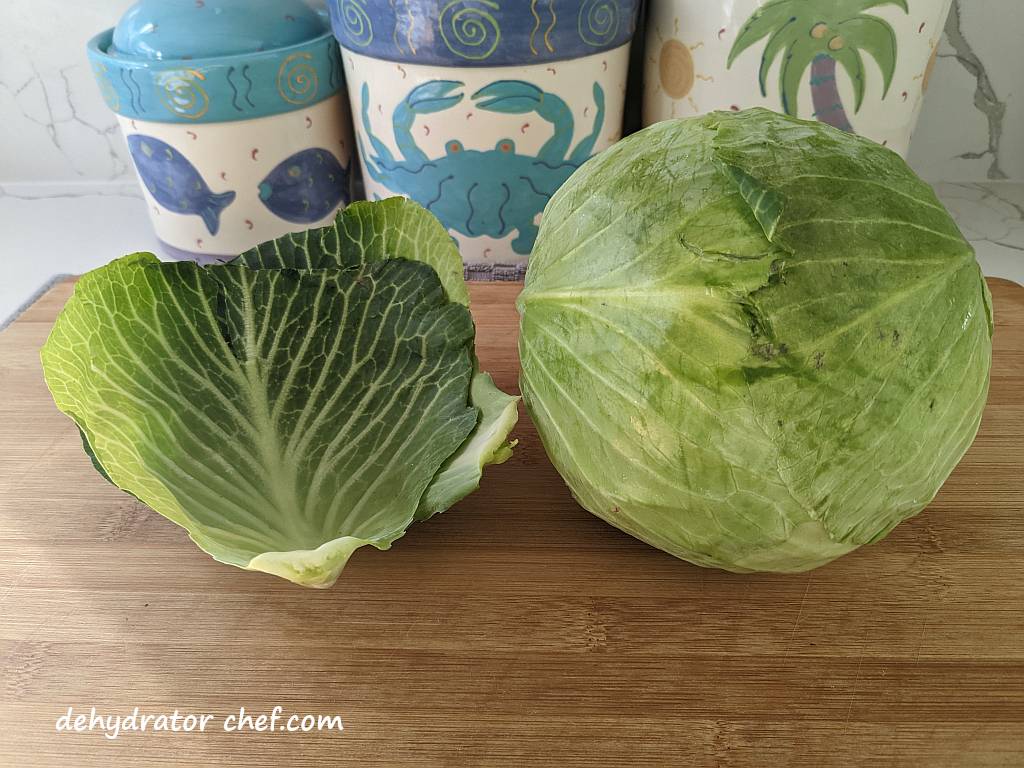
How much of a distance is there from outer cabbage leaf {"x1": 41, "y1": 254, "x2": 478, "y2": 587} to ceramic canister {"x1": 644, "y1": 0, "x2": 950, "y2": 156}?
62 cm

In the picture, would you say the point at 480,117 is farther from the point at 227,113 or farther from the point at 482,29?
the point at 227,113

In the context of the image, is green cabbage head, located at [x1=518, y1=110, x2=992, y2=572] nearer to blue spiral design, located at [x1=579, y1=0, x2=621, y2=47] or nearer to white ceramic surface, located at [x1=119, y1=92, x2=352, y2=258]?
blue spiral design, located at [x1=579, y1=0, x2=621, y2=47]

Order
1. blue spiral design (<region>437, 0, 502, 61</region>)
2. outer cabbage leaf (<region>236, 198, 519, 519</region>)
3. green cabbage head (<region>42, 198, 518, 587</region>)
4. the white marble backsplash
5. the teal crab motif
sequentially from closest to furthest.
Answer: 1. green cabbage head (<region>42, 198, 518, 587</region>)
2. outer cabbage leaf (<region>236, 198, 519, 519</region>)
3. blue spiral design (<region>437, 0, 502, 61</region>)
4. the teal crab motif
5. the white marble backsplash

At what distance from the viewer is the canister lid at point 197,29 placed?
1.34 metres

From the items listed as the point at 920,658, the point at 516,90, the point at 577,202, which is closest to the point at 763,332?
the point at 577,202

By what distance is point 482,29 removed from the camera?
4.05ft

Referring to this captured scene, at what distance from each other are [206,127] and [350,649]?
3.18ft

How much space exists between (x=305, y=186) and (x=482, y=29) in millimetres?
480

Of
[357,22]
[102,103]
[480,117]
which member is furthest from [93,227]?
[480,117]

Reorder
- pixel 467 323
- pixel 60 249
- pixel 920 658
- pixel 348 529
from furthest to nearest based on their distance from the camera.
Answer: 1. pixel 60 249
2. pixel 467 323
3. pixel 348 529
4. pixel 920 658

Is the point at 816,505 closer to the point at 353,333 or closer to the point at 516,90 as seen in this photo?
the point at 353,333

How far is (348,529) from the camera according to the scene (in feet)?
2.88

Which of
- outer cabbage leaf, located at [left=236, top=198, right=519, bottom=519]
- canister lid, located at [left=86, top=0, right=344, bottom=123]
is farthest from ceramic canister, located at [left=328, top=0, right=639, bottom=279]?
outer cabbage leaf, located at [left=236, top=198, right=519, bottom=519]

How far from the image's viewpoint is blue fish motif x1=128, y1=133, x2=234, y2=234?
1432mm
